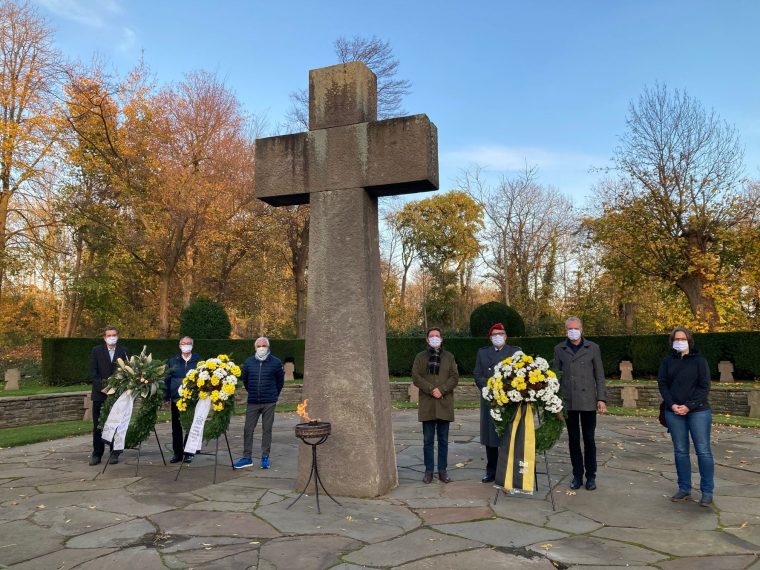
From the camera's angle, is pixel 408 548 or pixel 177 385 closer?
pixel 408 548

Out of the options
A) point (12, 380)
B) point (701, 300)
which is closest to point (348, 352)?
point (12, 380)

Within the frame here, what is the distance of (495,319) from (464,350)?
179cm

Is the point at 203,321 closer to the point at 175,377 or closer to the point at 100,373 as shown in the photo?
the point at 100,373

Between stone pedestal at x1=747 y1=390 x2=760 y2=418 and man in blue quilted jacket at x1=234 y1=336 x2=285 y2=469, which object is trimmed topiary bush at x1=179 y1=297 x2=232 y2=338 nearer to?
man in blue quilted jacket at x1=234 y1=336 x2=285 y2=469

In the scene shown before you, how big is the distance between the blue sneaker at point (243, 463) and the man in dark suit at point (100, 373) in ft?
6.22

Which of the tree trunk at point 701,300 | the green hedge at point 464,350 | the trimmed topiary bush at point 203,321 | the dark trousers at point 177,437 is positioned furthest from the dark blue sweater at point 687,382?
the tree trunk at point 701,300

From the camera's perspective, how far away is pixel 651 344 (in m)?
20.2

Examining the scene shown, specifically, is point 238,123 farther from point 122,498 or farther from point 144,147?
point 122,498

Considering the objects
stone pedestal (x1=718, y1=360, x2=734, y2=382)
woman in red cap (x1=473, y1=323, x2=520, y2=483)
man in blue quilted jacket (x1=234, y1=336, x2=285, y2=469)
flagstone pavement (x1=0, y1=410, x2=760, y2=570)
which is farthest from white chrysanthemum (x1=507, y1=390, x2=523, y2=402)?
stone pedestal (x1=718, y1=360, x2=734, y2=382)

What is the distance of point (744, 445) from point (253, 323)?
1688 inches

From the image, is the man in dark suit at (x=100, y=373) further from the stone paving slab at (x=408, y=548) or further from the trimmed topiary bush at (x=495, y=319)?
the trimmed topiary bush at (x=495, y=319)

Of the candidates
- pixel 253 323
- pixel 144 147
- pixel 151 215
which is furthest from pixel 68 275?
pixel 253 323

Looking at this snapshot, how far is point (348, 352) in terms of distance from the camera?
601cm

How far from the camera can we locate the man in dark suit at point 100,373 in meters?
7.84
